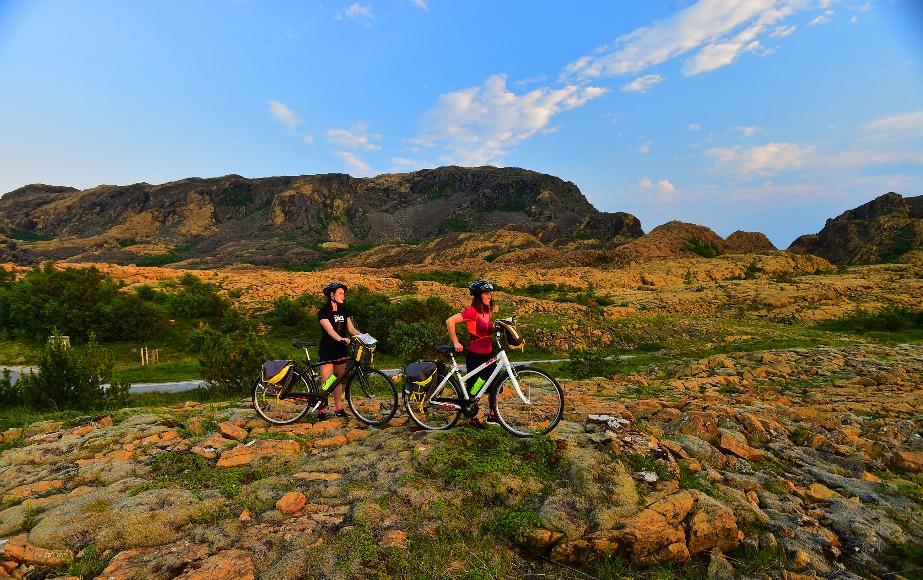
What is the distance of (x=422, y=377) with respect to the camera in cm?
836

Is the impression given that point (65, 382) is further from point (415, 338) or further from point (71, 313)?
point (71, 313)

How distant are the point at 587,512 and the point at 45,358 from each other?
15.6 m

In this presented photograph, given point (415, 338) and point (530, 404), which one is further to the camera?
point (415, 338)

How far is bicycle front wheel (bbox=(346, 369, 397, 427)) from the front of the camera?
8.91 m

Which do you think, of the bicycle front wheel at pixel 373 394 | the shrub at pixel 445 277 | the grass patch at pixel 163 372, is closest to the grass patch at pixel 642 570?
the bicycle front wheel at pixel 373 394

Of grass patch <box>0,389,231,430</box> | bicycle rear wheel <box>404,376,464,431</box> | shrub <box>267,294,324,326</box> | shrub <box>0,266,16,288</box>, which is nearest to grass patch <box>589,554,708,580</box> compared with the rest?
bicycle rear wheel <box>404,376,464,431</box>

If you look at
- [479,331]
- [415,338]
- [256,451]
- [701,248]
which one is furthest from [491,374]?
[701,248]

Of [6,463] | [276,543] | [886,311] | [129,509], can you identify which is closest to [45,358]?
[6,463]

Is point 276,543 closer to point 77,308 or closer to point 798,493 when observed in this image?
point 798,493

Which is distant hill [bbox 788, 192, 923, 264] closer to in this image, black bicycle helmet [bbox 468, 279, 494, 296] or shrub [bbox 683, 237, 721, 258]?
shrub [bbox 683, 237, 721, 258]

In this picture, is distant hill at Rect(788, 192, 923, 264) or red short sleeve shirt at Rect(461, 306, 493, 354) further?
distant hill at Rect(788, 192, 923, 264)

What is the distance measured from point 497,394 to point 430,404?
4.61ft

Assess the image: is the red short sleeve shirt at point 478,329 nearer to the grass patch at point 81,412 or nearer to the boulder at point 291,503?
the boulder at point 291,503

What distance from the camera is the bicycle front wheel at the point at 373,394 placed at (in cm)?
891
